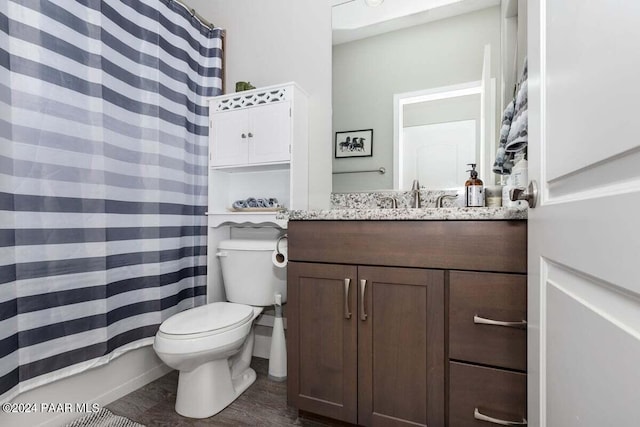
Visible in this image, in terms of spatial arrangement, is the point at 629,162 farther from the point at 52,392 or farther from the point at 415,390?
the point at 52,392

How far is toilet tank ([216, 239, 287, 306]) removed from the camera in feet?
5.78

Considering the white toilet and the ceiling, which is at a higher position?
the ceiling

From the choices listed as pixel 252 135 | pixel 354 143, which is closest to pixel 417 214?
pixel 354 143

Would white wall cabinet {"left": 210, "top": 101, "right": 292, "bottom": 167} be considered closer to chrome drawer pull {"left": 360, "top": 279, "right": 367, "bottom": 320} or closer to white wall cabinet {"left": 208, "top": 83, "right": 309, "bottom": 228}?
white wall cabinet {"left": 208, "top": 83, "right": 309, "bottom": 228}

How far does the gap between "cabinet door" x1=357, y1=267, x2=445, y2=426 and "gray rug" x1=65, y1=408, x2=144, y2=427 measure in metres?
1.00

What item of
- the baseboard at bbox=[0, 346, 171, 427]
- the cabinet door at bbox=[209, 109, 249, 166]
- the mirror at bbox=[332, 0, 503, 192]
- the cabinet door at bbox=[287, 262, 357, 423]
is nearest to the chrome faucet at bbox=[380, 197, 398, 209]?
the mirror at bbox=[332, 0, 503, 192]

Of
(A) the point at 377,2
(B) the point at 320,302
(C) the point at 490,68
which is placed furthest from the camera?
(A) the point at 377,2

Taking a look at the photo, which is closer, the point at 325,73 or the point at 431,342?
the point at 431,342

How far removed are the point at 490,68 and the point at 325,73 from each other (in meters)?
0.88

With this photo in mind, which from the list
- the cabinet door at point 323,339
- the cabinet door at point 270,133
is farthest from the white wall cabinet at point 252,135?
the cabinet door at point 323,339

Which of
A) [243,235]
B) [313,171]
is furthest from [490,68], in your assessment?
[243,235]

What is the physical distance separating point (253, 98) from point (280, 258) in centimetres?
93

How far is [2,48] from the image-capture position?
1.11 meters

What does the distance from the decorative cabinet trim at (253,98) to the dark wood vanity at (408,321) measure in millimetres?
873
